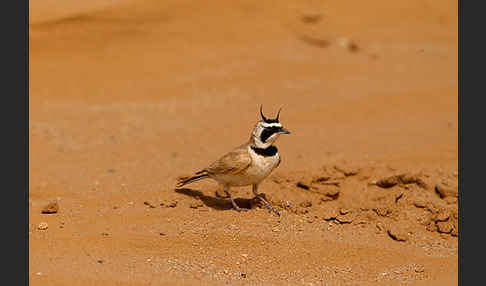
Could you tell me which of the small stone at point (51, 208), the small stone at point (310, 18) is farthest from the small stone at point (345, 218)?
the small stone at point (310, 18)

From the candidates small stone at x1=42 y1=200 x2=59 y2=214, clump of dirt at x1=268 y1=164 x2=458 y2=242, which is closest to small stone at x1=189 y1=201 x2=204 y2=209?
clump of dirt at x1=268 y1=164 x2=458 y2=242

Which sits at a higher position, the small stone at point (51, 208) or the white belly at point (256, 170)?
the white belly at point (256, 170)

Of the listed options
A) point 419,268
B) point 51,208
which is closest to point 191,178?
point 51,208

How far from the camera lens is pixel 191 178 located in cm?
733

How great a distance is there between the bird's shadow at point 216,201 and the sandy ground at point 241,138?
4 centimetres

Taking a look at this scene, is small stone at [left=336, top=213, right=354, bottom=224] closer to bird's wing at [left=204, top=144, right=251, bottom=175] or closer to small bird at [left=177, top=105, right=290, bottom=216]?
small bird at [left=177, top=105, right=290, bottom=216]

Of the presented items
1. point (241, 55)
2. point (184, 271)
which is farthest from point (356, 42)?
point (184, 271)

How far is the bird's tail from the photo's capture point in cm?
723

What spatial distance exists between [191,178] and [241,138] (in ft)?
10.9

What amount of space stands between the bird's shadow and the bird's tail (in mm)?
118

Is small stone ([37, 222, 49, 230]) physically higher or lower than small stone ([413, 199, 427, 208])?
lower

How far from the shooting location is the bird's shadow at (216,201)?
7223 mm

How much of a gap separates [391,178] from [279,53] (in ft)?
26.1

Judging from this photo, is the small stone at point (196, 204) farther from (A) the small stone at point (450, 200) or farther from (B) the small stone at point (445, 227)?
(A) the small stone at point (450, 200)
